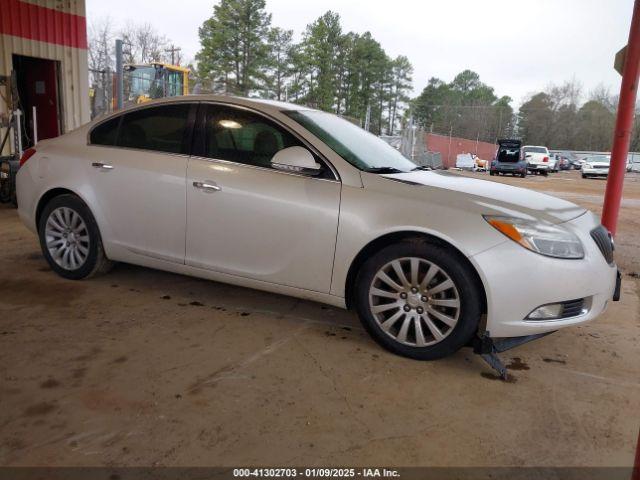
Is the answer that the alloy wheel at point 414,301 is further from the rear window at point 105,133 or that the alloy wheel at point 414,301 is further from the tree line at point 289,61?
the tree line at point 289,61

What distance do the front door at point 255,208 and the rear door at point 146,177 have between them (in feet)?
0.42

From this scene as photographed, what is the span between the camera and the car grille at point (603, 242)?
3.19 metres

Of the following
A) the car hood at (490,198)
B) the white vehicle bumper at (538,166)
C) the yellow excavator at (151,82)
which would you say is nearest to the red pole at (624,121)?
the car hood at (490,198)

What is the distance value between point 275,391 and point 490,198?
5.58 ft

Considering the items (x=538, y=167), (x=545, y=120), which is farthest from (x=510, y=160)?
(x=545, y=120)

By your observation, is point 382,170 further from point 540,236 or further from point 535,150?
point 535,150

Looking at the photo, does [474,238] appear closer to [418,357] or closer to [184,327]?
[418,357]

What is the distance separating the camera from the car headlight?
9.45 ft

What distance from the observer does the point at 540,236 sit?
2.91 meters

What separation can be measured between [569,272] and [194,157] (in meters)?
2.56

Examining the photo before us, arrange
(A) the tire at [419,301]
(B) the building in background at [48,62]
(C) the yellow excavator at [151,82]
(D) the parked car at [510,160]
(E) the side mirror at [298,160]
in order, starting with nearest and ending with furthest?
(A) the tire at [419,301], (E) the side mirror at [298,160], (B) the building in background at [48,62], (C) the yellow excavator at [151,82], (D) the parked car at [510,160]

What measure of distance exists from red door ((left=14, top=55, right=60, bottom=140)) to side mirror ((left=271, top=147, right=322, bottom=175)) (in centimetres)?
923

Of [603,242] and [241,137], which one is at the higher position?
[241,137]

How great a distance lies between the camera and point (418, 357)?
3.12 meters
